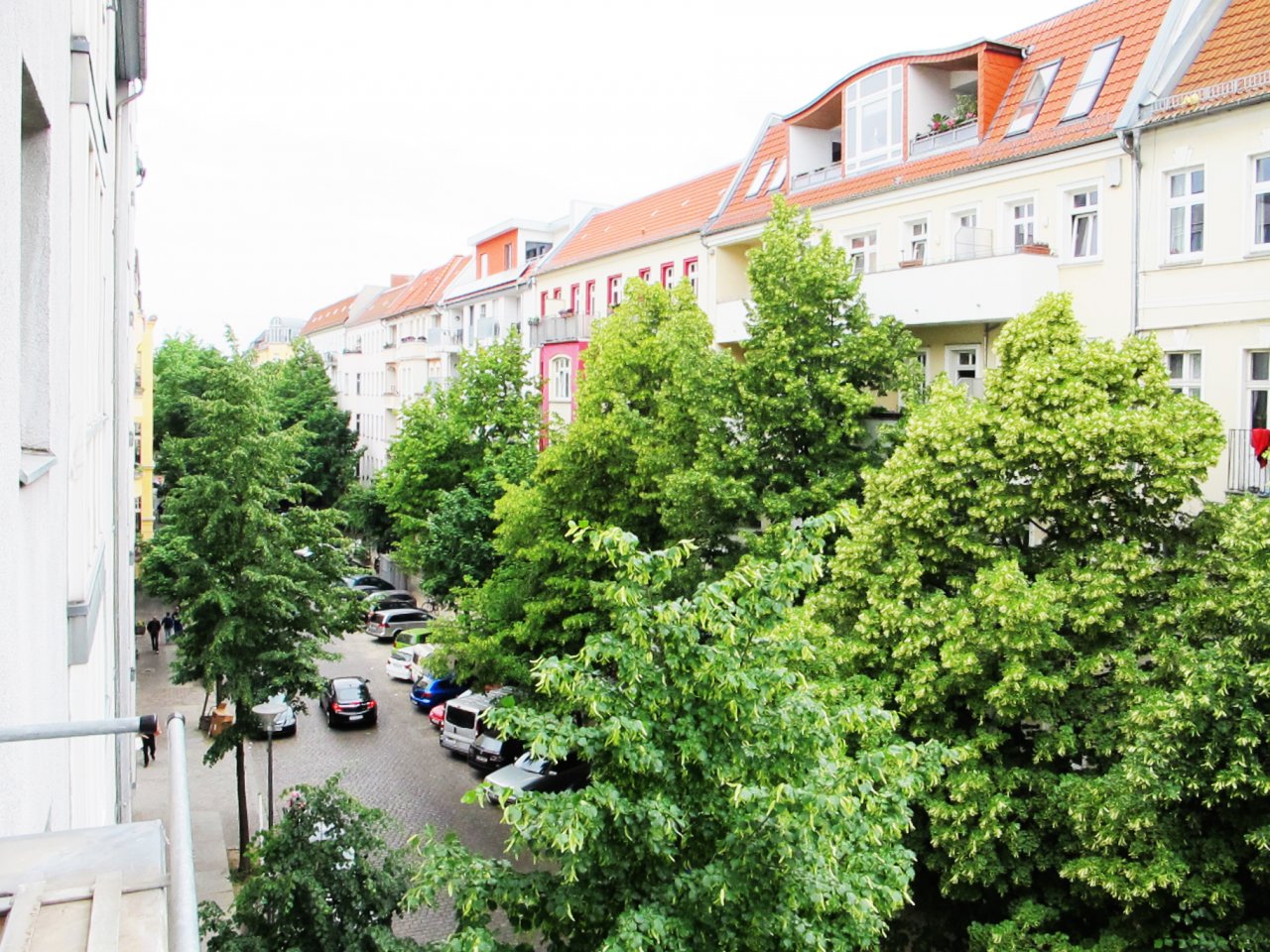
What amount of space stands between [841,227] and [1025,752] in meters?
13.0

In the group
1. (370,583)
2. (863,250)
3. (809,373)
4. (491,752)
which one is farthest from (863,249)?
(370,583)

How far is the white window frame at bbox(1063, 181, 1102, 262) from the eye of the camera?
1745 cm

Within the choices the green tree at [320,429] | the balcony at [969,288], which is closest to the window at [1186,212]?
the balcony at [969,288]

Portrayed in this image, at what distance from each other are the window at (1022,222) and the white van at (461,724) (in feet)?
53.0

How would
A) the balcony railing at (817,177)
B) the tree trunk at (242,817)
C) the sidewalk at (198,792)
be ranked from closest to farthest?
the sidewalk at (198,792)
the tree trunk at (242,817)
the balcony railing at (817,177)

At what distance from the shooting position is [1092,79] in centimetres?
1870

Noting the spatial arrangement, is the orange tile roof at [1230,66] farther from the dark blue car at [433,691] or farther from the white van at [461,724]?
the dark blue car at [433,691]

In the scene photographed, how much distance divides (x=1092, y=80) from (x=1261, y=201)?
4.77 metres

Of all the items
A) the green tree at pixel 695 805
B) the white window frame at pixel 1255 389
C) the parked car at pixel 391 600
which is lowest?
the parked car at pixel 391 600

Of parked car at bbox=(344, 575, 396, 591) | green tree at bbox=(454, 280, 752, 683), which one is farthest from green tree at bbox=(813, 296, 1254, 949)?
parked car at bbox=(344, 575, 396, 591)

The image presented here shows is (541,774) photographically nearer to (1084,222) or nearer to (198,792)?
(198,792)

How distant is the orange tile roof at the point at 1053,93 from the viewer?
707 inches

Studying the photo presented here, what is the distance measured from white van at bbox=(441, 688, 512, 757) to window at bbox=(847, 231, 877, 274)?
13595 mm

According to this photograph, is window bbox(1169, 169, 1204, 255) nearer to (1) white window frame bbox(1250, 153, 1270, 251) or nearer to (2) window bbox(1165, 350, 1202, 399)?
(1) white window frame bbox(1250, 153, 1270, 251)
